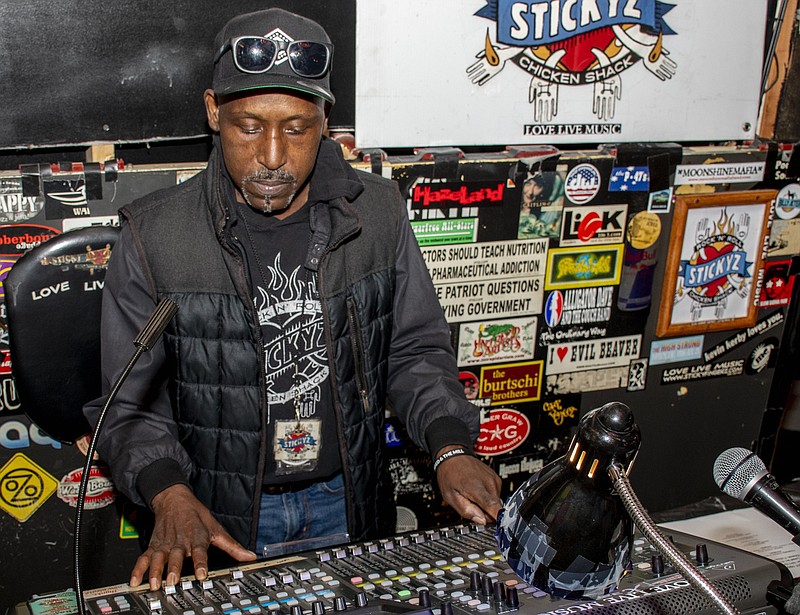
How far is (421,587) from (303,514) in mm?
685

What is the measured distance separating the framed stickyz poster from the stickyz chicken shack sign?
0.43 meters

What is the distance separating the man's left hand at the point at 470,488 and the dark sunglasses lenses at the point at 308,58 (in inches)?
32.3

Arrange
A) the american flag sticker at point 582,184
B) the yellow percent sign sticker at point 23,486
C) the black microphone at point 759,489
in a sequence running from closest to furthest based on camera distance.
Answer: the black microphone at point 759,489, the yellow percent sign sticker at point 23,486, the american flag sticker at point 582,184

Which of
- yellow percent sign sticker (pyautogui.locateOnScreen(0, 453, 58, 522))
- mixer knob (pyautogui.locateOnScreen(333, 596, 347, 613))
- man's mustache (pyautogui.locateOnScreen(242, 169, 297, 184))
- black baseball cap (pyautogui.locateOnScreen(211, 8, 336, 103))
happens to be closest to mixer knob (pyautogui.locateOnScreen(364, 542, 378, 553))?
mixer knob (pyautogui.locateOnScreen(333, 596, 347, 613))

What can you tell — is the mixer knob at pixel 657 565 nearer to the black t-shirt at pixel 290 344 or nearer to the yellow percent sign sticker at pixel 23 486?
the black t-shirt at pixel 290 344

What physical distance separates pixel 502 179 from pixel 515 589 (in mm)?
1496

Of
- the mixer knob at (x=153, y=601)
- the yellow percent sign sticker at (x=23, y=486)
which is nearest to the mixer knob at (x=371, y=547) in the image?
the mixer knob at (x=153, y=601)

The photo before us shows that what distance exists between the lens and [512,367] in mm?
2762

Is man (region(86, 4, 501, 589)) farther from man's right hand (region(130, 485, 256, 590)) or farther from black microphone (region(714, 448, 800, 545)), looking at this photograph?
black microphone (region(714, 448, 800, 545))

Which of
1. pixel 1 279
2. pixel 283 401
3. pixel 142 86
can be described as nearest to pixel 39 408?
pixel 1 279

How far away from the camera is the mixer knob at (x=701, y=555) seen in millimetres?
1425

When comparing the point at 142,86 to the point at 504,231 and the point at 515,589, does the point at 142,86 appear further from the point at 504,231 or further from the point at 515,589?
the point at 515,589

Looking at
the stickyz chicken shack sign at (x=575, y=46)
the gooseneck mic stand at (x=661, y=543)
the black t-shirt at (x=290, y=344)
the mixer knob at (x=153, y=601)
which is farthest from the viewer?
the stickyz chicken shack sign at (x=575, y=46)

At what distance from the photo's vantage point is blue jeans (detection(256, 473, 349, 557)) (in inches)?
76.4
